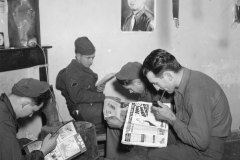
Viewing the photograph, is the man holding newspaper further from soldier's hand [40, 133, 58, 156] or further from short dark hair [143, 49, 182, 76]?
soldier's hand [40, 133, 58, 156]

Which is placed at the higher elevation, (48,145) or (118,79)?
(118,79)

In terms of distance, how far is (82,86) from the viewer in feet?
10.4

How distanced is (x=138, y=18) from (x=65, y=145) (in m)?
1.96

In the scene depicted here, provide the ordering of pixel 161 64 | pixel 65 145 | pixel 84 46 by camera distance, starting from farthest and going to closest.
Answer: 1. pixel 84 46
2. pixel 65 145
3. pixel 161 64

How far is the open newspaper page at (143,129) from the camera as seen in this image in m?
2.11

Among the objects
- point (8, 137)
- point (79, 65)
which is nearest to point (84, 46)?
point (79, 65)

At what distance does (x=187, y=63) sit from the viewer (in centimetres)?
387

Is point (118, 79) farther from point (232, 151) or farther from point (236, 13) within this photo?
point (236, 13)

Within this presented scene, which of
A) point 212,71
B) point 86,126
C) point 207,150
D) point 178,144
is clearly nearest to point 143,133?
point 178,144

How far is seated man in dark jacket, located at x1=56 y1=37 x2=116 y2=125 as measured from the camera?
124 inches

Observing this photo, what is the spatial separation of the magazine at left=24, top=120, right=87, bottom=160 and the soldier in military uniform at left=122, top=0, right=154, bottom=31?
1.68 metres

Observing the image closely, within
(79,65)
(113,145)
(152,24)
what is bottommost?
(113,145)

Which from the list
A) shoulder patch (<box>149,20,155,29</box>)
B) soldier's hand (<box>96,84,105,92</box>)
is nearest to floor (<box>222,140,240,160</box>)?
soldier's hand (<box>96,84,105,92</box>)

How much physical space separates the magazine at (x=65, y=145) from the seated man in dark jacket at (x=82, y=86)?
0.77 m
